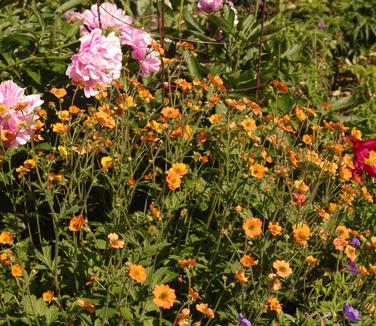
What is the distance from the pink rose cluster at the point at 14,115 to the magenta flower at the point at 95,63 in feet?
0.58

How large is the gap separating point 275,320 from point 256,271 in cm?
17

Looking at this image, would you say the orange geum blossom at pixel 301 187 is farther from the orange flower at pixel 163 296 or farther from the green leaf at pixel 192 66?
the green leaf at pixel 192 66

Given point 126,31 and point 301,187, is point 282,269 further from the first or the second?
point 126,31

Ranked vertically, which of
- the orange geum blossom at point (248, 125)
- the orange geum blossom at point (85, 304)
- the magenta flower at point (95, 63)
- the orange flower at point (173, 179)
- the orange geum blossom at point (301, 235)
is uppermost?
the magenta flower at point (95, 63)

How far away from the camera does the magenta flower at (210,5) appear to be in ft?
9.07

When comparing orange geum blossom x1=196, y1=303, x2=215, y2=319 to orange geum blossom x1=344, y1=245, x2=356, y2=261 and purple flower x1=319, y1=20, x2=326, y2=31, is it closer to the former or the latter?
orange geum blossom x1=344, y1=245, x2=356, y2=261

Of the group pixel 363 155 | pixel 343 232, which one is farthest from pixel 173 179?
pixel 363 155

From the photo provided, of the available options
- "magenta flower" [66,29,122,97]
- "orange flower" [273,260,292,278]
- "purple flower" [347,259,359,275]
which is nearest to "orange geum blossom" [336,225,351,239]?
"purple flower" [347,259,359,275]

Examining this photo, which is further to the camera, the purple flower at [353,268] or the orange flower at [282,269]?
the purple flower at [353,268]

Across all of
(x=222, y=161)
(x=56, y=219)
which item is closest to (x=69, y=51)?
(x=222, y=161)

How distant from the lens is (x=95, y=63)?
6.97 ft

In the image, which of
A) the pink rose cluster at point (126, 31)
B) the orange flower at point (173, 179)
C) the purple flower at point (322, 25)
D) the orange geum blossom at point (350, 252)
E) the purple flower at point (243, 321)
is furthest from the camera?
the purple flower at point (322, 25)

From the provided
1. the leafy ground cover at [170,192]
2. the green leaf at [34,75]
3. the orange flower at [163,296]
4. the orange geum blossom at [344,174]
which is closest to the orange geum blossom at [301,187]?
the leafy ground cover at [170,192]

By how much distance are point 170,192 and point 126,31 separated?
0.68 metres
